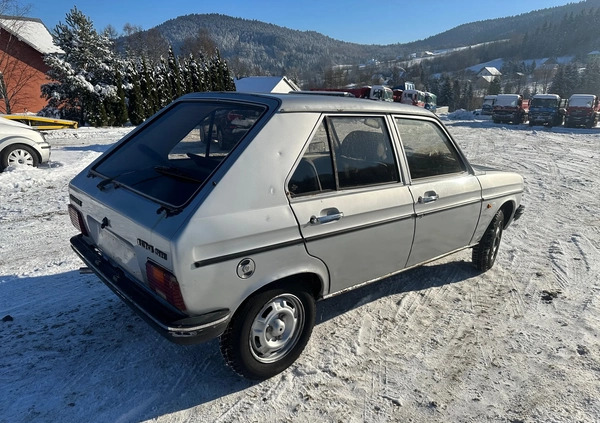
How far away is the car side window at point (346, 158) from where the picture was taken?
2658 millimetres

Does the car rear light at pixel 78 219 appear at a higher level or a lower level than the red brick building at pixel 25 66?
lower

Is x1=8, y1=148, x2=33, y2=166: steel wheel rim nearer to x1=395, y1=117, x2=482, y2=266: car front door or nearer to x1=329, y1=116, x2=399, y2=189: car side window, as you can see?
x1=329, y1=116, x2=399, y2=189: car side window

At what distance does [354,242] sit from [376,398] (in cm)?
109

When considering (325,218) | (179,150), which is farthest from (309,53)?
(325,218)

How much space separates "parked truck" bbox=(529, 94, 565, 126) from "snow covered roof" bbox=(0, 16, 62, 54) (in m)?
32.3

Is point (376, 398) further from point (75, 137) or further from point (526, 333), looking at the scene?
point (75, 137)

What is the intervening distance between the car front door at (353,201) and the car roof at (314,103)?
84mm

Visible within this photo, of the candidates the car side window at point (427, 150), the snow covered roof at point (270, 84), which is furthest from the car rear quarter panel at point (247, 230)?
the snow covered roof at point (270, 84)

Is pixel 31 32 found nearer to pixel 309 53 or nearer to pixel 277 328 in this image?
pixel 277 328

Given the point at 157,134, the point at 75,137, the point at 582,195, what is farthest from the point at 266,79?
the point at 157,134

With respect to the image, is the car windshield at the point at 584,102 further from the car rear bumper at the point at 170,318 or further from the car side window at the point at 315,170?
the car rear bumper at the point at 170,318

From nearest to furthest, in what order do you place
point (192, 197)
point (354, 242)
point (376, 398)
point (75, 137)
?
1. point (192, 197)
2. point (376, 398)
3. point (354, 242)
4. point (75, 137)

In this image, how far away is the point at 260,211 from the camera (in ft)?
7.79

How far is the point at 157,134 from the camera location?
3.31 metres
